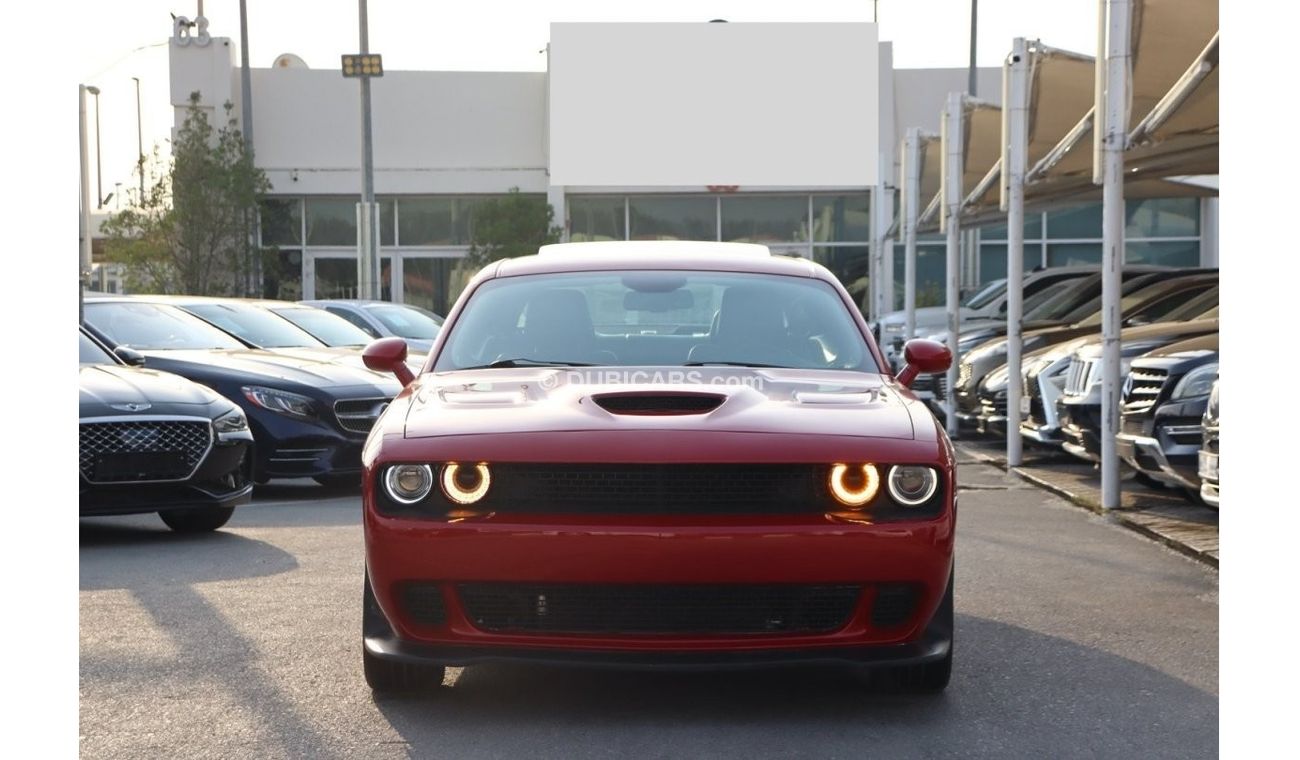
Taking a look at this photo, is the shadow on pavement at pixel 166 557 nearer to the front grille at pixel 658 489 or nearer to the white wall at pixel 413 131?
the front grille at pixel 658 489

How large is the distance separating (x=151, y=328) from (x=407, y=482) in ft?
30.3

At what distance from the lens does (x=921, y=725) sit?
5.31 metres

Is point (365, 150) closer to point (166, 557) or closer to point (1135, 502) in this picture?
point (1135, 502)

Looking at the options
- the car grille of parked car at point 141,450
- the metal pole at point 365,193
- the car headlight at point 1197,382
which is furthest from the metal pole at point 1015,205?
the metal pole at point 365,193

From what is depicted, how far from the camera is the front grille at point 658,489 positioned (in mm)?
5148

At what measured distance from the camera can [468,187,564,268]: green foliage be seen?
3831 centimetres

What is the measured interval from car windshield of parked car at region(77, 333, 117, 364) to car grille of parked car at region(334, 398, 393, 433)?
6.00 ft

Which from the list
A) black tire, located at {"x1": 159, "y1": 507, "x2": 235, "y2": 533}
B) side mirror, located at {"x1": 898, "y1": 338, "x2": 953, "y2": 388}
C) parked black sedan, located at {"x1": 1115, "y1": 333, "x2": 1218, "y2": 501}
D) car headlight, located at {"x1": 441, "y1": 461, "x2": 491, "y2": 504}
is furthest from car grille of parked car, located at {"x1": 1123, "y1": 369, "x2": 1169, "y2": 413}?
car headlight, located at {"x1": 441, "y1": 461, "x2": 491, "y2": 504}

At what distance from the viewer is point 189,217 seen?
37375 millimetres

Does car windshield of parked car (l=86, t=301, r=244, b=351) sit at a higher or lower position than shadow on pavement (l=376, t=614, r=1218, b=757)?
higher

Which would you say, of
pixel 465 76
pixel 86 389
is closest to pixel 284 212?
pixel 465 76

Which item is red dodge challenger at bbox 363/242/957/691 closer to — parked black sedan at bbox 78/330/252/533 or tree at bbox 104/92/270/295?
parked black sedan at bbox 78/330/252/533

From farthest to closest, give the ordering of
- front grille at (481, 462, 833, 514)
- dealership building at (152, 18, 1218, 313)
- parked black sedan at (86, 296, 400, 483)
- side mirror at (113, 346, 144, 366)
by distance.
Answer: dealership building at (152, 18, 1218, 313) → parked black sedan at (86, 296, 400, 483) → side mirror at (113, 346, 144, 366) → front grille at (481, 462, 833, 514)
